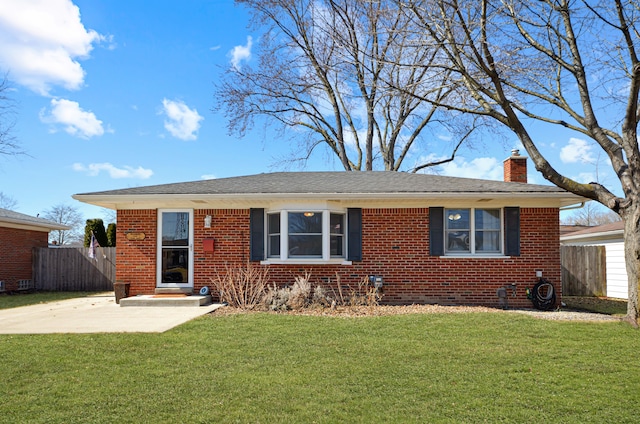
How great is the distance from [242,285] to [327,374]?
5.06m

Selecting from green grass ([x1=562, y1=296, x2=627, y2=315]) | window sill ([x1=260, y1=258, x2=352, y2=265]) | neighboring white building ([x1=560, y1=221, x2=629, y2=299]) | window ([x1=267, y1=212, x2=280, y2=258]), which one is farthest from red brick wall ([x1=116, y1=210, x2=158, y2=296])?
neighboring white building ([x1=560, y1=221, x2=629, y2=299])

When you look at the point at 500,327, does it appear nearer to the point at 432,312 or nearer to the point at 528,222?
the point at 432,312

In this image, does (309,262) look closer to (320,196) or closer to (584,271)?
(320,196)

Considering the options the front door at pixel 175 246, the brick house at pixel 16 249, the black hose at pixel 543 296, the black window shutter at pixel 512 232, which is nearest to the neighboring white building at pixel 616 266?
the black hose at pixel 543 296

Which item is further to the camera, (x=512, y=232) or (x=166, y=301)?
(x=512, y=232)

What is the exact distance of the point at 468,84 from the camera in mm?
10195

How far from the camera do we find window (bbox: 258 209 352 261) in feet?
33.4

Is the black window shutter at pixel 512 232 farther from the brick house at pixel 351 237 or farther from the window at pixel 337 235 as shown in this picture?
the window at pixel 337 235

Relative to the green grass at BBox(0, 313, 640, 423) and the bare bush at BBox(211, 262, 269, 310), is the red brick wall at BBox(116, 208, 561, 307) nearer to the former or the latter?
the bare bush at BBox(211, 262, 269, 310)

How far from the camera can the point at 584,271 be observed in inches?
561

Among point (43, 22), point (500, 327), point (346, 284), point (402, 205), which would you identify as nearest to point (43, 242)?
point (43, 22)

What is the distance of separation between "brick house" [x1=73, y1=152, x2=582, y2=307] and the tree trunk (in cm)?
203

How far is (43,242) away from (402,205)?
14059 millimetres

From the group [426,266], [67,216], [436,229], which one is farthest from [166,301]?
[67,216]
